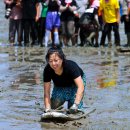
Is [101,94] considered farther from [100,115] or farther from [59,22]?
[59,22]

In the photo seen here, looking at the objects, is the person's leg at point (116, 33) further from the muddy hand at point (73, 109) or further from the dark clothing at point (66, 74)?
the muddy hand at point (73, 109)

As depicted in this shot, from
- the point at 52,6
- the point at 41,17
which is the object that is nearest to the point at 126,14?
the point at 52,6

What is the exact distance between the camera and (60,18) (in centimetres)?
1627

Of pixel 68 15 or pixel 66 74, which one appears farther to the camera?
pixel 68 15

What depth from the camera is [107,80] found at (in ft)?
34.5

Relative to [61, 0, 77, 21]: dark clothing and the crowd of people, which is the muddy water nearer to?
the crowd of people

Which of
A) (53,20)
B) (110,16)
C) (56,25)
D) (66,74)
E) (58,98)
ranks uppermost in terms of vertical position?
(110,16)

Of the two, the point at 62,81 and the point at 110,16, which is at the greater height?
the point at 110,16

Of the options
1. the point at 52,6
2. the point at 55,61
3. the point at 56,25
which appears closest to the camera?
the point at 55,61

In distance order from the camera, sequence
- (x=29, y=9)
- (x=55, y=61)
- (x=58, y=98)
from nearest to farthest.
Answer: (x=55, y=61) < (x=58, y=98) < (x=29, y=9)

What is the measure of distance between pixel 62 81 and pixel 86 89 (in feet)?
6.67

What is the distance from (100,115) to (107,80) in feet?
9.72

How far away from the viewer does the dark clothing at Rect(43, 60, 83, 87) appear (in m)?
7.43

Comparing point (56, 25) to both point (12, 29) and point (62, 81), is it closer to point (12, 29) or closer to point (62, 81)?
point (12, 29)
